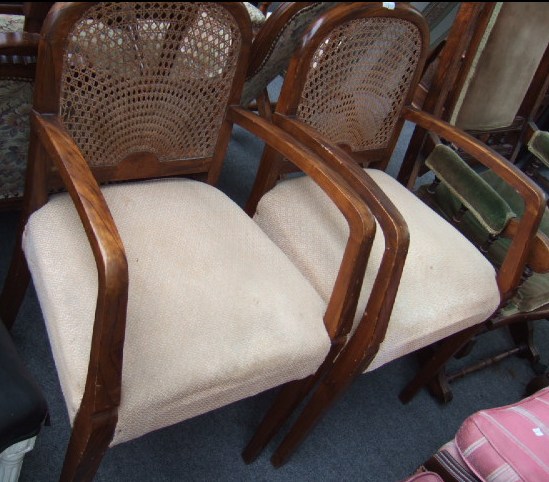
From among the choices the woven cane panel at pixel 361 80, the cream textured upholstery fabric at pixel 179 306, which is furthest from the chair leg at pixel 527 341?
the cream textured upholstery fabric at pixel 179 306

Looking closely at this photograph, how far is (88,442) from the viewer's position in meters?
0.74

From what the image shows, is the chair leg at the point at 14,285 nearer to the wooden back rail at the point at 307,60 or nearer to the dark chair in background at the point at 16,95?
the dark chair in background at the point at 16,95

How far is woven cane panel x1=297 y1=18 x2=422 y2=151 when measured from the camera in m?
1.13

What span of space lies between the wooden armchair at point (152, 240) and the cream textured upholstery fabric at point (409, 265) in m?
0.09

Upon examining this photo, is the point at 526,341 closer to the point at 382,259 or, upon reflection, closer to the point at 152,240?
the point at 382,259

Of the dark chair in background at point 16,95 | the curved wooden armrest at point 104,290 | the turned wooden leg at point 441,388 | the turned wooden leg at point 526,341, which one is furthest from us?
the turned wooden leg at point 526,341

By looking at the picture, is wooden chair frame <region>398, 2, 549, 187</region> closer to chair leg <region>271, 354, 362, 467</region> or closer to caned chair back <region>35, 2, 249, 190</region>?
caned chair back <region>35, 2, 249, 190</region>

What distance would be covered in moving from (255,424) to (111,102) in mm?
799

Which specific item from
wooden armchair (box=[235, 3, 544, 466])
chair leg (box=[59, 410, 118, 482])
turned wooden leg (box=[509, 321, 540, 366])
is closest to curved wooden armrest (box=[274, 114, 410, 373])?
wooden armchair (box=[235, 3, 544, 466])

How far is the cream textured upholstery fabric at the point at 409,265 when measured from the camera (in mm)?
1062

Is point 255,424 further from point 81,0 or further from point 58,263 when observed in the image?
point 81,0

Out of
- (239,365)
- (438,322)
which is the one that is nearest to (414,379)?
(438,322)

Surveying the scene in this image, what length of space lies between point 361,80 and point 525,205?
17.6 inches

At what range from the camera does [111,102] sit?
958mm
